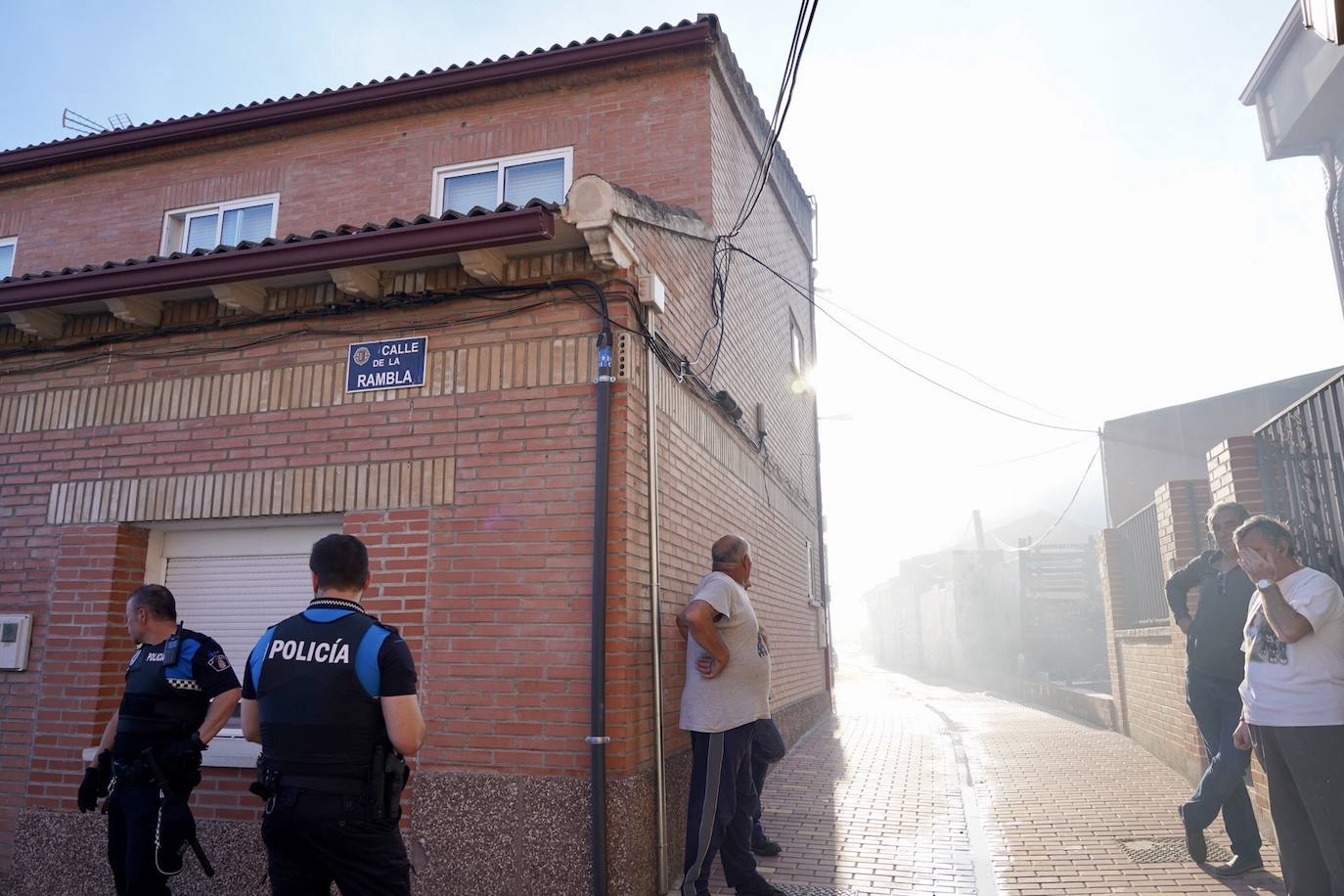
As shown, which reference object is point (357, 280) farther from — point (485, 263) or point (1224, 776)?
point (1224, 776)

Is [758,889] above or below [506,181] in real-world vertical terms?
below

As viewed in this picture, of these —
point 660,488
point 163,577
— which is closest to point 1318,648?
point 660,488

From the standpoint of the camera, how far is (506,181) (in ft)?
28.7

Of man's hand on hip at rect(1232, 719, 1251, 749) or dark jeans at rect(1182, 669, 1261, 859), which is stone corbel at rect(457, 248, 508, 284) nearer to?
man's hand on hip at rect(1232, 719, 1251, 749)

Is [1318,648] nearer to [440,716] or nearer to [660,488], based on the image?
[660,488]

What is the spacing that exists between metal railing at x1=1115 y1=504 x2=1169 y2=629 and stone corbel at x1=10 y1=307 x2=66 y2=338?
993 cm

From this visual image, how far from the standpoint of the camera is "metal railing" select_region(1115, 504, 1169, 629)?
9859 millimetres

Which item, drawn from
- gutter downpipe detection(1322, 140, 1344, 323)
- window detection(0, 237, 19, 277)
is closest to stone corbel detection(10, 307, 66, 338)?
window detection(0, 237, 19, 277)

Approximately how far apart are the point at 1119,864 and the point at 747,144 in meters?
7.53

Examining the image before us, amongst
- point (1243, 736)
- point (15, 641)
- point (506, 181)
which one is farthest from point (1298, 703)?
point (506, 181)

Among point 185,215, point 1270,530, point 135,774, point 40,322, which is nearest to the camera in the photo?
point 135,774

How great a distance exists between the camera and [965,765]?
9.29 meters

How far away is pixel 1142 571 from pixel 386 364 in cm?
926

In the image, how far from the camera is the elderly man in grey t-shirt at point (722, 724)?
15.8ft
